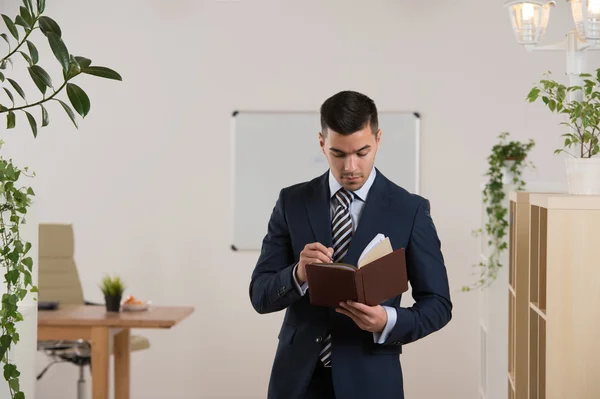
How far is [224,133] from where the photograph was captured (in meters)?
6.09

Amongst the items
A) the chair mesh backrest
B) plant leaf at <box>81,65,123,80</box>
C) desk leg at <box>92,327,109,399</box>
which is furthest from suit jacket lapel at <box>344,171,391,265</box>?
the chair mesh backrest

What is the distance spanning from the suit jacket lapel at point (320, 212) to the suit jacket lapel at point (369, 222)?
0.07m

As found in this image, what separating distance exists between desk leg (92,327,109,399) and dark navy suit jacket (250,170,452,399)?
8.10ft

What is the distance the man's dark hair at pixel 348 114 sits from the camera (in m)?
2.08

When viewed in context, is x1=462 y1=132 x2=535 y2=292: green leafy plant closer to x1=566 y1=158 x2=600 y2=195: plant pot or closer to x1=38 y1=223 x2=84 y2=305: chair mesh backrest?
x1=566 y1=158 x2=600 y2=195: plant pot

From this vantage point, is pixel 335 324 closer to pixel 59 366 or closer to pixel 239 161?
pixel 239 161

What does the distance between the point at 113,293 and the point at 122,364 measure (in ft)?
1.72

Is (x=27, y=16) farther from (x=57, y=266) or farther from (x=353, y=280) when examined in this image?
(x=57, y=266)

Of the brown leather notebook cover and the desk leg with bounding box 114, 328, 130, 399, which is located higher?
the brown leather notebook cover

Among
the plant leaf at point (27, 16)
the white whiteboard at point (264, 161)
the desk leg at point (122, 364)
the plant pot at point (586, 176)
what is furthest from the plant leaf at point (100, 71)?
the white whiteboard at point (264, 161)

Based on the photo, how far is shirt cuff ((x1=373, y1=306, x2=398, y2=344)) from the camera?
203 centimetres

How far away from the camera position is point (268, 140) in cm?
607

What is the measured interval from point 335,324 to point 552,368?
2.38 ft

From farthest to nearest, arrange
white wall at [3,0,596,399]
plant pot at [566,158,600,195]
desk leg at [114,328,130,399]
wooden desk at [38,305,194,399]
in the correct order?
white wall at [3,0,596,399] < desk leg at [114,328,130,399] < wooden desk at [38,305,194,399] < plant pot at [566,158,600,195]
